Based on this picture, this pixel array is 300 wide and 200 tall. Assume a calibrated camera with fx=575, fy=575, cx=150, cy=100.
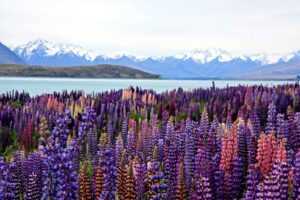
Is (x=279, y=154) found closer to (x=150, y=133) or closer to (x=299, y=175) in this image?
(x=299, y=175)

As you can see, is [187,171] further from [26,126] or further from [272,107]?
[26,126]

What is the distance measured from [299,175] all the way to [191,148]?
3011mm

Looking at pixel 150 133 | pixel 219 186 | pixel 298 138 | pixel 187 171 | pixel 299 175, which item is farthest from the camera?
pixel 150 133

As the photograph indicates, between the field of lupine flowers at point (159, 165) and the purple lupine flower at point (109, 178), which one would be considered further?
the purple lupine flower at point (109, 178)

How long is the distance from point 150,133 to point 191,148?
8.05ft

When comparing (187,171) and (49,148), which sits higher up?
(49,148)

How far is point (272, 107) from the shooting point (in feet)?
37.2

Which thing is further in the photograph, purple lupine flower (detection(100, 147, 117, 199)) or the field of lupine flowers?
purple lupine flower (detection(100, 147, 117, 199))

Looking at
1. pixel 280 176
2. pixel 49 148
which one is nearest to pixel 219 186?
pixel 280 176

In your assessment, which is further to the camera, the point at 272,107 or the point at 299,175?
the point at 272,107

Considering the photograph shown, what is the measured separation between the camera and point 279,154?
20.1ft

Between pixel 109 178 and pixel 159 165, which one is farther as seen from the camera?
pixel 159 165

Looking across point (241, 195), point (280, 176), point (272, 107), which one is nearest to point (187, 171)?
point (241, 195)

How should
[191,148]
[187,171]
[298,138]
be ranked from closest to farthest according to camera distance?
[187,171]
[191,148]
[298,138]
